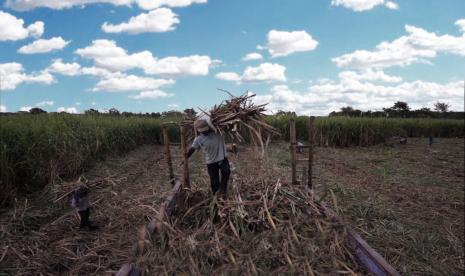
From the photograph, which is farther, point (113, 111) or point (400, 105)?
point (400, 105)

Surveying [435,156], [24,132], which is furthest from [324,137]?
[24,132]

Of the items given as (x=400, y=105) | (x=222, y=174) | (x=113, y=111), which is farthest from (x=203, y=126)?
(x=400, y=105)

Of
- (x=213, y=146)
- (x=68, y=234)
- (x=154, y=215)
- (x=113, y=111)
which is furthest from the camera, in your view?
(x=113, y=111)

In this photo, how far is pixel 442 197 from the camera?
6.60 meters

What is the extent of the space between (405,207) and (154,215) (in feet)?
12.8

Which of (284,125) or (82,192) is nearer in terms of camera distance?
(82,192)

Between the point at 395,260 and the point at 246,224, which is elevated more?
the point at 246,224

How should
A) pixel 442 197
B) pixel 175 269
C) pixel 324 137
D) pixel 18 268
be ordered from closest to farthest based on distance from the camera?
pixel 175 269
pixel 18 268
pixel 442 197
pixel 324 137

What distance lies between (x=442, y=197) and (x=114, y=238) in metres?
5.47

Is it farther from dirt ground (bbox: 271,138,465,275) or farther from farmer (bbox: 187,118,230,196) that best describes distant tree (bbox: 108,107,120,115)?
farmer (bbox: 187,118,230,196)

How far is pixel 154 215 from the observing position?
13.4 ft

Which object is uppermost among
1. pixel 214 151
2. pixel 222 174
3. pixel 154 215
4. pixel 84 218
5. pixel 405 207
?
pixel 214 151

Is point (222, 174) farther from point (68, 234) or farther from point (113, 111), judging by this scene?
point (113, 111)

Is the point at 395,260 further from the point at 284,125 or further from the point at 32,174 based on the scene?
the point at 284,125
